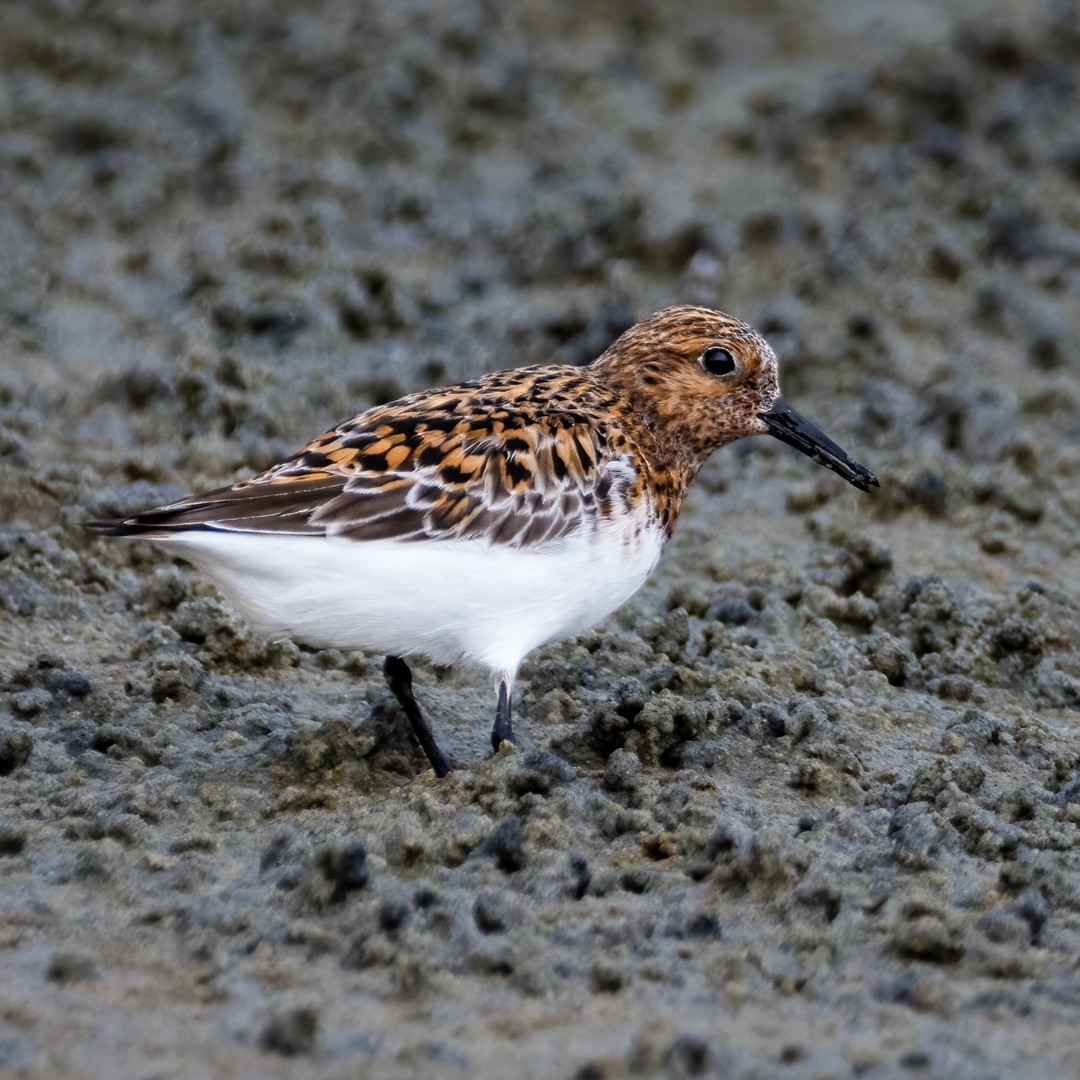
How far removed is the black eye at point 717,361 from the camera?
Result: 5.92 m

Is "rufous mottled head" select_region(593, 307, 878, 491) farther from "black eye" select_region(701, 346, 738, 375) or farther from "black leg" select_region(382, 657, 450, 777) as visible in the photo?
"black leg" select_region(382, 657, 450, 777)

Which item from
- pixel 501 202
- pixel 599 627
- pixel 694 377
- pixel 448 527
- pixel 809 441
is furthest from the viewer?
pixel 501 202

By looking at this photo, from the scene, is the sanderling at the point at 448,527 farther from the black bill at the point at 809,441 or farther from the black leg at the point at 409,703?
the black bill at the point at 809,441

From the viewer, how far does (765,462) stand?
26.9 ft

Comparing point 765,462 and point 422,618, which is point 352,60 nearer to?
point 765,462

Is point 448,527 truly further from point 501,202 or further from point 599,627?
point 501,202

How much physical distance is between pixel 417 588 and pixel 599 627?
1.73 meters

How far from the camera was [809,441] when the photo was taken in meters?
6.19

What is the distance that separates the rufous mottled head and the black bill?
52mm

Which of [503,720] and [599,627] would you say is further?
[599,627]

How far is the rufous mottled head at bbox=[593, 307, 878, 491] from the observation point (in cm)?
589

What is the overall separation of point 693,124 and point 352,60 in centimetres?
237

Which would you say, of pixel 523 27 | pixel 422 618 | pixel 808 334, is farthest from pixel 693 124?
pixel 422 618

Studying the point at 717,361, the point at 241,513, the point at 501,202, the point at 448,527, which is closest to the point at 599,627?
the point at 717,361
